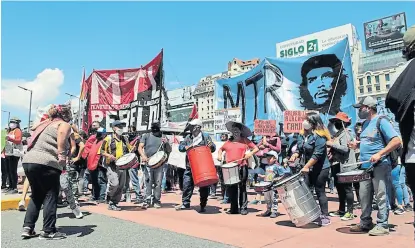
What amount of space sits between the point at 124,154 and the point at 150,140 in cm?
68

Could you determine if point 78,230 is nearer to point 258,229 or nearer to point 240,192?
point 258,229

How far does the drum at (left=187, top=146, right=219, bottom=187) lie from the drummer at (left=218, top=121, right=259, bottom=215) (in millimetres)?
404

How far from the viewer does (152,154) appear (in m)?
8.13

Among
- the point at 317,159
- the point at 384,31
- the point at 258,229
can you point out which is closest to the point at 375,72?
the point at 384,31

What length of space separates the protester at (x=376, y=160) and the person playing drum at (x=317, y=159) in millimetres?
803

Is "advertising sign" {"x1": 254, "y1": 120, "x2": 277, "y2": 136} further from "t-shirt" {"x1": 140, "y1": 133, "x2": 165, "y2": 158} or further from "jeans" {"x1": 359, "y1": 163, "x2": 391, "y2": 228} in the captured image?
"jeans" {"x1": 359, "y1": 163, "x2": 391, "y2": 228}

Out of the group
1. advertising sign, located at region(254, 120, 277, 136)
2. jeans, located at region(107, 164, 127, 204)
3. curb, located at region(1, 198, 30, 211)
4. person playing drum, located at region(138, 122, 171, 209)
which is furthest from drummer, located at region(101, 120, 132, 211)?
advertising sign, located at region(254, 120, 277, 136)

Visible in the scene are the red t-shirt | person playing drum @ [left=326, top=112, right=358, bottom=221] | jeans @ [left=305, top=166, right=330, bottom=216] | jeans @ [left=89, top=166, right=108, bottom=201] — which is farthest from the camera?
jeans @ [left=89, top=166, right=108, bottom=201]

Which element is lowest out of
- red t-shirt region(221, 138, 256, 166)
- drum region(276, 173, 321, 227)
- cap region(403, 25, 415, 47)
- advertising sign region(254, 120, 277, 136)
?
drum region(276, 173, 321, 227)

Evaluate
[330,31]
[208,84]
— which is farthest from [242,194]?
[208,84]

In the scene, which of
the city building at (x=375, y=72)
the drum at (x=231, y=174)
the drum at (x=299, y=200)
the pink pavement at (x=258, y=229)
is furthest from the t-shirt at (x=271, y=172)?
the city building at (x=375, y=72)

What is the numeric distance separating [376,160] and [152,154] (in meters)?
4.88

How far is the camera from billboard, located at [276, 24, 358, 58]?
94.6 m

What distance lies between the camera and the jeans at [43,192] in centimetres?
486
